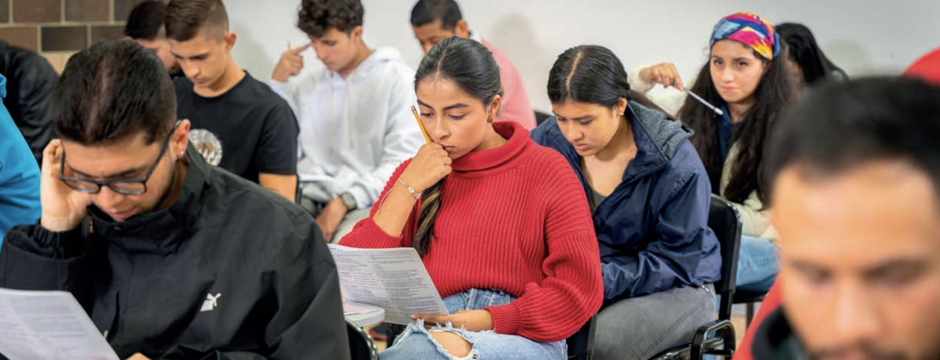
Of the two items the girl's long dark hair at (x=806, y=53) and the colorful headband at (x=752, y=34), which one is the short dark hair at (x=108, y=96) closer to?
the colorful headband at (x=752, y=34)

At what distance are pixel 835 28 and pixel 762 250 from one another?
1397 mm

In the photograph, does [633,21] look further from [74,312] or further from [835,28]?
[74,312]

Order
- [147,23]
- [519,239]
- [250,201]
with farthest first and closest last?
[147,23] → [519,239] → [250,201]

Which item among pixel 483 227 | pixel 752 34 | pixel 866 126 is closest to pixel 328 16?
pixel 752 34

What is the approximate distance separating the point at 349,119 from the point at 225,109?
86cm

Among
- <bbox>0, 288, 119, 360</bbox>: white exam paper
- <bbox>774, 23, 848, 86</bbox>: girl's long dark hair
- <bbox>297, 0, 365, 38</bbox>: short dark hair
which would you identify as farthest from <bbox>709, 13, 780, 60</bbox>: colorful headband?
<bbox>0, 288, 119, 360</bbox>: white exam paper

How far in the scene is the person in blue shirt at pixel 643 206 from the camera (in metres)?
2.41

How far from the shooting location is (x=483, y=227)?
83.0 inches

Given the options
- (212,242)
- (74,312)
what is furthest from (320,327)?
(74,312)

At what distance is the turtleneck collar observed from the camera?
2.17m

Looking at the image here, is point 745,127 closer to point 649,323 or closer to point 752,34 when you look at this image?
point 752,34

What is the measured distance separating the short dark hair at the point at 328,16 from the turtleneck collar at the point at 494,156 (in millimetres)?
1846

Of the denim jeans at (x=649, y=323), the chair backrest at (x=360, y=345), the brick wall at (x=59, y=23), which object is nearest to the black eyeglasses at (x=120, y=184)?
the chair backrest at (x=360, y=345)

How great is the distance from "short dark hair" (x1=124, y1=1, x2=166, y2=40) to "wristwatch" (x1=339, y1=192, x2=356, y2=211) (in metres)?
1.10
